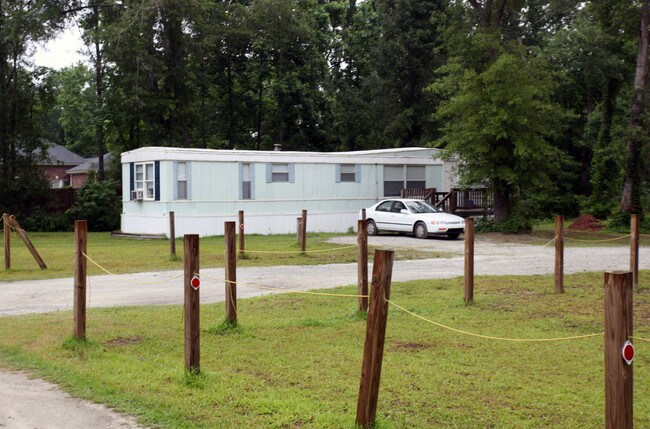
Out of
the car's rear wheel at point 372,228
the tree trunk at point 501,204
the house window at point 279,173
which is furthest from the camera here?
the house window at point 279,173

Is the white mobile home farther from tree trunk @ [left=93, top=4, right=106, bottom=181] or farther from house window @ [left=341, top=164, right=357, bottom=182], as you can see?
tree trunk @ [left=93, top=4, right=106, bottom=181]

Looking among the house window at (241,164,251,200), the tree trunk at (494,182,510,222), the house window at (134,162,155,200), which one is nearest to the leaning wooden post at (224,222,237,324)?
the house window at (134,162,155,200)

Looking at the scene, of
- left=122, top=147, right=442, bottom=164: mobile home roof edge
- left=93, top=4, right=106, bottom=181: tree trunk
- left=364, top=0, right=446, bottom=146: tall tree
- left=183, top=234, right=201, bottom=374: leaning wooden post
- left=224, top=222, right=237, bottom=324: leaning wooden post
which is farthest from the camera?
left=364, top=0, right=446, bottom=146: tall tree

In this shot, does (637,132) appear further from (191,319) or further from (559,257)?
(191,319)

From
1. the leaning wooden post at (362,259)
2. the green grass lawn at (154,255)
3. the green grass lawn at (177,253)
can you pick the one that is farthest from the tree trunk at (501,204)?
the leaning wooden post at (362,259)

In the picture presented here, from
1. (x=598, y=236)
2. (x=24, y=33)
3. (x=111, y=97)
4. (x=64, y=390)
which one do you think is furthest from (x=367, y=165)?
(x=64, y=390)

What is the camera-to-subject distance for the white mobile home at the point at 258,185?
28.5m

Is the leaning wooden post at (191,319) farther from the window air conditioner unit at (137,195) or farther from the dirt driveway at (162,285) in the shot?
the window air conditioner unit at (137,195)

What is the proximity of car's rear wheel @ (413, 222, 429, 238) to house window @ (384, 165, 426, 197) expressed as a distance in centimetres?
674

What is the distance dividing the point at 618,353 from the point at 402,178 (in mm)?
29497

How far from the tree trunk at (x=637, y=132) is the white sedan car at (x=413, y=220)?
27.2 feet

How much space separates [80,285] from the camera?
900 cm

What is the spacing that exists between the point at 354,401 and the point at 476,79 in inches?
887

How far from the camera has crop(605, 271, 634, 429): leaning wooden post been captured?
14.8ft
